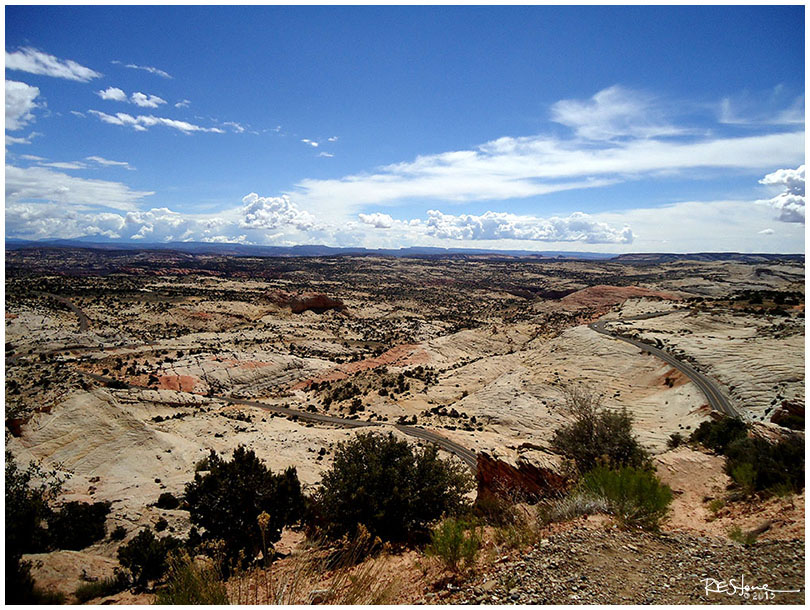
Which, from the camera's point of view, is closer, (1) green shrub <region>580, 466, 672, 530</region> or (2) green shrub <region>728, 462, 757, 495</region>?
(1) green shrub <region>580, 466, 672, 530</region>

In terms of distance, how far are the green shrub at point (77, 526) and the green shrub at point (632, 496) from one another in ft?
48.5

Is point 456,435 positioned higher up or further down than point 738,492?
further down

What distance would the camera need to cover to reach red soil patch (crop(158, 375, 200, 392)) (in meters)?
35.2

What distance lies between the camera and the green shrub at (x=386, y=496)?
10.8m

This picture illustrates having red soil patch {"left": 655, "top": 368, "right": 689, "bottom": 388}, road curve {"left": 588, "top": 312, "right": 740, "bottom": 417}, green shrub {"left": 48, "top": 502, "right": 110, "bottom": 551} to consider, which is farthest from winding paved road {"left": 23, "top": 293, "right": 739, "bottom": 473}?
green shrub {"left": 48, "top": 502, "right": 110, "bottom": 551}

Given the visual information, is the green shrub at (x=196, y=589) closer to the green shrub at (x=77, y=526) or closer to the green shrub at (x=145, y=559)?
the green shrub at (x=145, y=559)

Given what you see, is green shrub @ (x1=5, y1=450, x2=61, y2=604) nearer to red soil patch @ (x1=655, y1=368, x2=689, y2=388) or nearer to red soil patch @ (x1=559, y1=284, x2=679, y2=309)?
red soil patch @ (x1=655, y1=368, x2=689, y2=388)

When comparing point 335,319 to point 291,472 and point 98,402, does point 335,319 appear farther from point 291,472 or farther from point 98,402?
point 291,472

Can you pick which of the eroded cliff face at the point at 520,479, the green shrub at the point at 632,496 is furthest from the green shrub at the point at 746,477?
the eroded cliff face at the point at 520,479

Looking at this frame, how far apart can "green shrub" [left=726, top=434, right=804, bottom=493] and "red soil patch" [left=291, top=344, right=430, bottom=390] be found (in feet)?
110

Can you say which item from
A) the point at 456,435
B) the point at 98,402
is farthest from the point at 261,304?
the point at 456,435

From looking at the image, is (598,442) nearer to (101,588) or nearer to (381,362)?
(101,588)

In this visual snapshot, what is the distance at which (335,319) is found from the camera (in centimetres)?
7231

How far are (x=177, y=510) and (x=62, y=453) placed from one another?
10.5 metres
